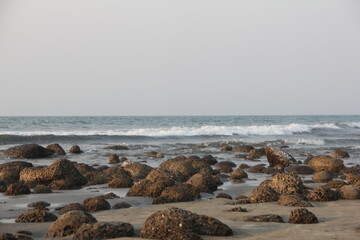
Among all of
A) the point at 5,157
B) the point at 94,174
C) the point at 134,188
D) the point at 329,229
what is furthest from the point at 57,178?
the point at 5,157

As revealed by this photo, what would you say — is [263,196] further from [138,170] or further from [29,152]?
[29,152]

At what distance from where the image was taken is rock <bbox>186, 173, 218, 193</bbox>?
9.55 meters

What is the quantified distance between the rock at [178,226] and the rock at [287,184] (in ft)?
13.5

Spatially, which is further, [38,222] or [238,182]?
[238,182]

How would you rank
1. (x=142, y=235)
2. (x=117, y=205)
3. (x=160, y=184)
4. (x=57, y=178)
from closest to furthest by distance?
1. (x=142, y=235)
2. (x=117, y=205)
3. (x=160, y=184)
4. (x=57, y=178)

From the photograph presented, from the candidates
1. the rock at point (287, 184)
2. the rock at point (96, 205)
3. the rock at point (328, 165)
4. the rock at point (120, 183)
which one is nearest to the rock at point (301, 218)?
the rock at point (96, 205)

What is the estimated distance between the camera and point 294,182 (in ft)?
30.3

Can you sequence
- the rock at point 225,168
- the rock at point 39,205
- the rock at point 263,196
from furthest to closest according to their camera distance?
1. the rock at point 225,168
2. the rock at point 263,196
3. the rock at point 39,205

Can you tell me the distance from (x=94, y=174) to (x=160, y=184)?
305 cm

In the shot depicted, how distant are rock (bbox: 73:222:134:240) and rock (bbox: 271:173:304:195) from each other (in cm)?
477

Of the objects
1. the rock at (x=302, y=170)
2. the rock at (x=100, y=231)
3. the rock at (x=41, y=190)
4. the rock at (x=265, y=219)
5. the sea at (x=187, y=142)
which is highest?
the rock at (x=100, y=231)

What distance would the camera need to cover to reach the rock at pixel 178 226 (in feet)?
16.2

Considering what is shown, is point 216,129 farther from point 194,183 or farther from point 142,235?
point 142,235

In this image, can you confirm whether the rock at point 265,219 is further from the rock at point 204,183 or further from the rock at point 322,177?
the rock at point 322,177
